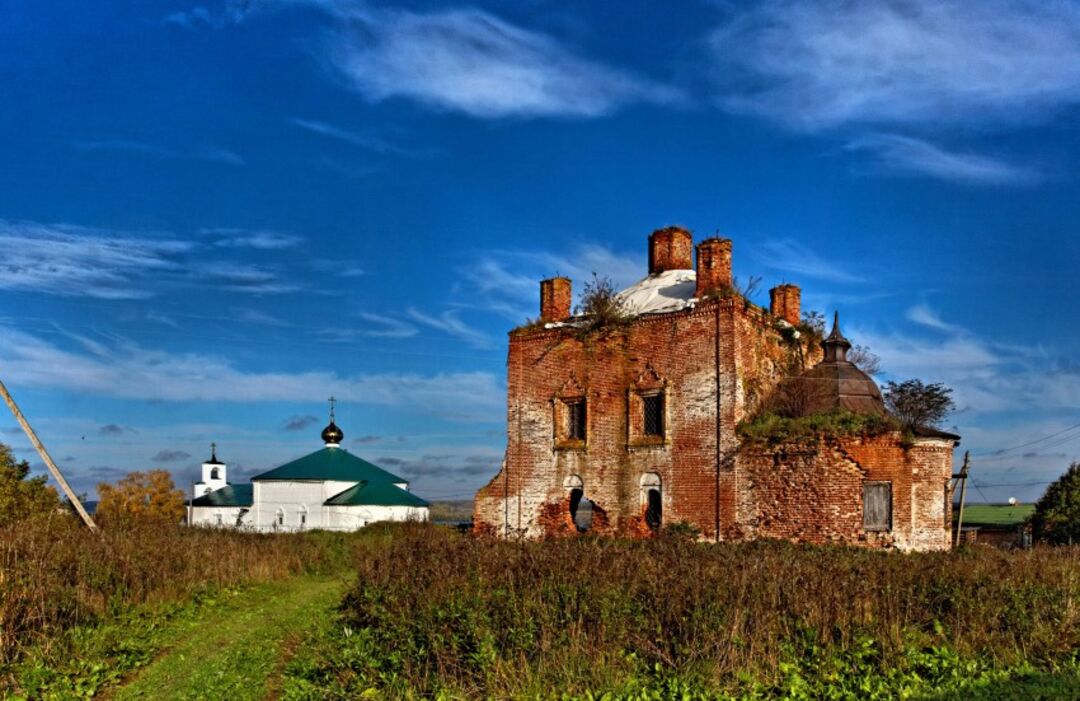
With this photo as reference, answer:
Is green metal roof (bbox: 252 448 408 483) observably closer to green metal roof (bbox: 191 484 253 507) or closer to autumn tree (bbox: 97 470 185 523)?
green metal roof (bbox: 191 484 253 507)

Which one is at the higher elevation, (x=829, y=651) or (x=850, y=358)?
(x=850, y=358)

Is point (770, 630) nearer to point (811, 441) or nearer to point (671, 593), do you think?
point (671, 593)

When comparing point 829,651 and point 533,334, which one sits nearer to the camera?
point 829,651

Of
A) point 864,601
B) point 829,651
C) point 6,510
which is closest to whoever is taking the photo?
point 829,651

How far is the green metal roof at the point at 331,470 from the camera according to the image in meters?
35.4

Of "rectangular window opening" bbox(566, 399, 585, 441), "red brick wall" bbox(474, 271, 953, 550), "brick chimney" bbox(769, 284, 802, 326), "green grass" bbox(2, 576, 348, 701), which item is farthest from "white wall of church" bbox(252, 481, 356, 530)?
"green grass" bbox(2, 576, 348, 701)

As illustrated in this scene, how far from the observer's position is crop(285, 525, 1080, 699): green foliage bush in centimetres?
794

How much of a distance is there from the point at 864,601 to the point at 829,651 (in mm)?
880

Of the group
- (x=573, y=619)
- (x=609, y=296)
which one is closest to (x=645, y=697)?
(x=573, y=619)

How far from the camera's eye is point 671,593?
8781mm

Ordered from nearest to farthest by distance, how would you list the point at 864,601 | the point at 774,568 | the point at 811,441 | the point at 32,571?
1. the point at 864,601
2. the point at 774,568
3. the point at 32,571
4. the point at 811,441

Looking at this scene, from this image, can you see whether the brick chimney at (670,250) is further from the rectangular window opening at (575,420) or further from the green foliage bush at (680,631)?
the green foliage bush at (680,631)

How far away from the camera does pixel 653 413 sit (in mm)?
21188

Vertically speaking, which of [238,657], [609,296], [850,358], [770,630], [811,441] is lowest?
[238,657]
